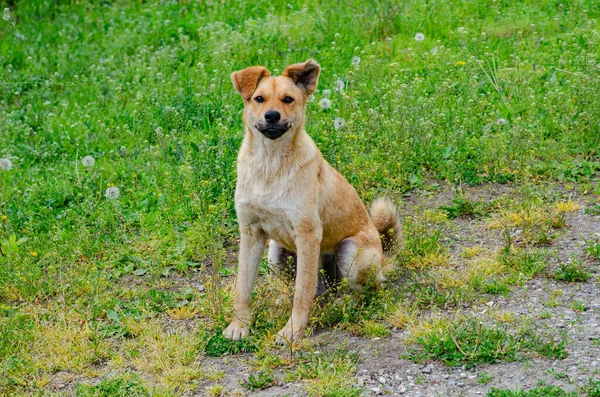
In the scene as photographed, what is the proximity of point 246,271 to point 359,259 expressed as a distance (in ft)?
2.80

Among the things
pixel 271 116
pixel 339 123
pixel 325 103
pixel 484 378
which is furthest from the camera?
pixel 325 103

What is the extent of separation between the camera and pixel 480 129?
877cm

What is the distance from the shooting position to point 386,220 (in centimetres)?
694

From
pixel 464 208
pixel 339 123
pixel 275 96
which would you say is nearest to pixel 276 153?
pixel 275 96

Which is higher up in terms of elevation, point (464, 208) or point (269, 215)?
point (269, 215)

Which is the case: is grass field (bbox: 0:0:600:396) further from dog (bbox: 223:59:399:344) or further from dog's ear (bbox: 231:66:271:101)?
dog's ear (bbox: 231:66:271:101)

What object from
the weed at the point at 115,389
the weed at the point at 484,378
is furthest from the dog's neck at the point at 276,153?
the weed at the point at 484,378

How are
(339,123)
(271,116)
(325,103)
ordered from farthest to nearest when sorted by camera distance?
1. (325,103)
2. (339,123)
3. (271,116)

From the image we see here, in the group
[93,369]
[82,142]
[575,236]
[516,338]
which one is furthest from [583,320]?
[82,142]

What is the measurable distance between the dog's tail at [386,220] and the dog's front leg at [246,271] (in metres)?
1.14

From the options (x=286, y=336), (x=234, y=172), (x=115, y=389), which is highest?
(x=234, y=172)

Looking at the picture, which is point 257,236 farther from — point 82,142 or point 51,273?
point 82,142

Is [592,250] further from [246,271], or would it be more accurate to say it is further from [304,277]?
[246,271]

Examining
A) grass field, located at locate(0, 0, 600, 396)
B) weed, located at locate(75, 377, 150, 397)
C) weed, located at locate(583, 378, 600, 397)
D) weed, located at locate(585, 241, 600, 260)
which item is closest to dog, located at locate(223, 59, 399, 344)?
grass field, located at locate(0, 0, 600, 396)
